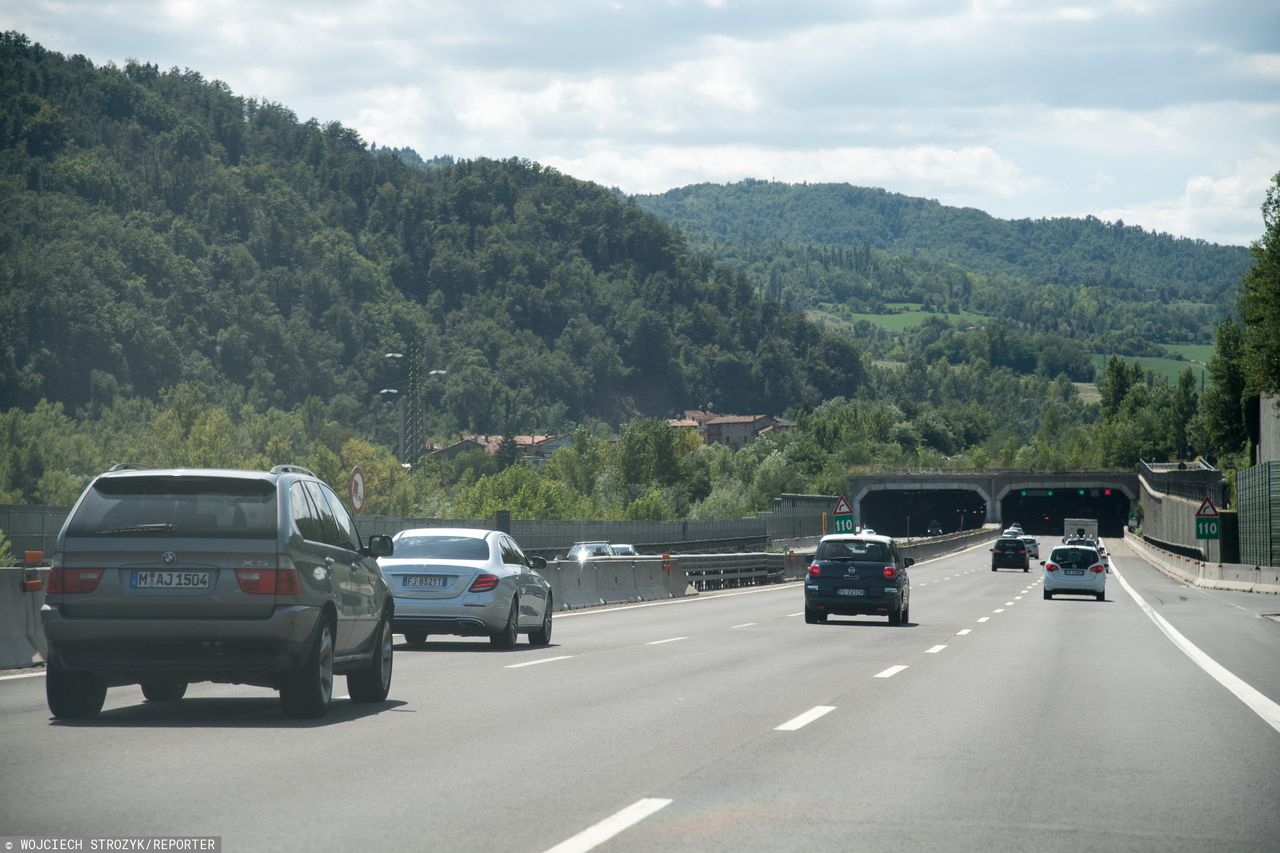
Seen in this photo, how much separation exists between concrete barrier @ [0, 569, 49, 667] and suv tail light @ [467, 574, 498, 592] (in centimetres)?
525

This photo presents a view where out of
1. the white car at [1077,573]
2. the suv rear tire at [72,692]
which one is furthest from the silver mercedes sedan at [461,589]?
the white car at [1077,573]

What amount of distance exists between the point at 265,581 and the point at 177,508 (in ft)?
2.56

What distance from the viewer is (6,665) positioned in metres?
15.9

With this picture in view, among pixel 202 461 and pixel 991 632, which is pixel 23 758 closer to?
pixel 991 632

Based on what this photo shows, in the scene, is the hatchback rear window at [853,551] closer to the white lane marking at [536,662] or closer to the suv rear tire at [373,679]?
the white lane marking at [536,662]

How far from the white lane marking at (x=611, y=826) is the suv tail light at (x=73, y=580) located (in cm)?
457

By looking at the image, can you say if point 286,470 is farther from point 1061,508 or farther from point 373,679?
point 1061,508

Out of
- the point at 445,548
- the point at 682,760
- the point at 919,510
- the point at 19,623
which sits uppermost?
the point at 445,548

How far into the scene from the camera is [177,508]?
11.4 m

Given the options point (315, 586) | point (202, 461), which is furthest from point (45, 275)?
point (315, 586)

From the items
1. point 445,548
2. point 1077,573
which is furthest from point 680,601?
point 445,548

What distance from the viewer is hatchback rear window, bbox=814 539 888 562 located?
93.8ft

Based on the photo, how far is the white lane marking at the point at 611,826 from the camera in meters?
7.17

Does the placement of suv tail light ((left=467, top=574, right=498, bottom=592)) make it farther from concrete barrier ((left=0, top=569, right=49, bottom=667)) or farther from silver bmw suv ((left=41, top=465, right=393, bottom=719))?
silver bmw suv ((left=41, top=465, right=393, bottom=719))
